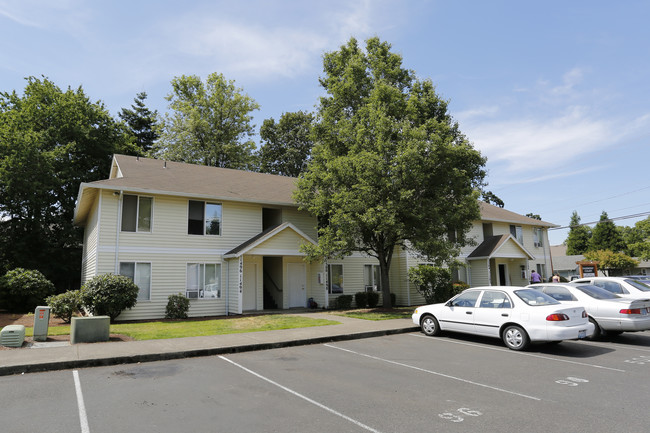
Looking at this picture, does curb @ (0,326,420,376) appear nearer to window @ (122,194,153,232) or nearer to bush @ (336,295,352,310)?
bush @ (336,295,352,310)

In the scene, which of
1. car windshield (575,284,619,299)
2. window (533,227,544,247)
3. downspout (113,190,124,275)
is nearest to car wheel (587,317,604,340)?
car windshield (575,284,619,299)

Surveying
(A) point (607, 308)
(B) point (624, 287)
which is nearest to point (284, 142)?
(B) point (624, 287)

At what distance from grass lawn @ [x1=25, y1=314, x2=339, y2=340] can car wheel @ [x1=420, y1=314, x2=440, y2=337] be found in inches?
135

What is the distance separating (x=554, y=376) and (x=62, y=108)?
3324 centimetres

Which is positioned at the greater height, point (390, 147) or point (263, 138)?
point (263, 138)

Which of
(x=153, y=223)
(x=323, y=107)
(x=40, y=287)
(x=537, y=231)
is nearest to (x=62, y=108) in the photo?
(x=40, y=287)

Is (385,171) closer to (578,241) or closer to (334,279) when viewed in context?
(334,279)

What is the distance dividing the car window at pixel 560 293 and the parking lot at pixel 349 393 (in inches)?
80.2

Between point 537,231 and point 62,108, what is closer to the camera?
point 62,108

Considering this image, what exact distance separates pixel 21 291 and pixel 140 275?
6216 mm

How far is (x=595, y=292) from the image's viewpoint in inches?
460

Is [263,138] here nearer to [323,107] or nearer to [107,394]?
[323,107]

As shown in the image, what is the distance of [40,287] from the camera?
19.6 meters

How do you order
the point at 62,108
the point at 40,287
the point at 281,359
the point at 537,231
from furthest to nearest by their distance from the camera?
1. the point at 537,231
2. the point at 62,108
3. the point at 40,287
4. the point at 281,359
